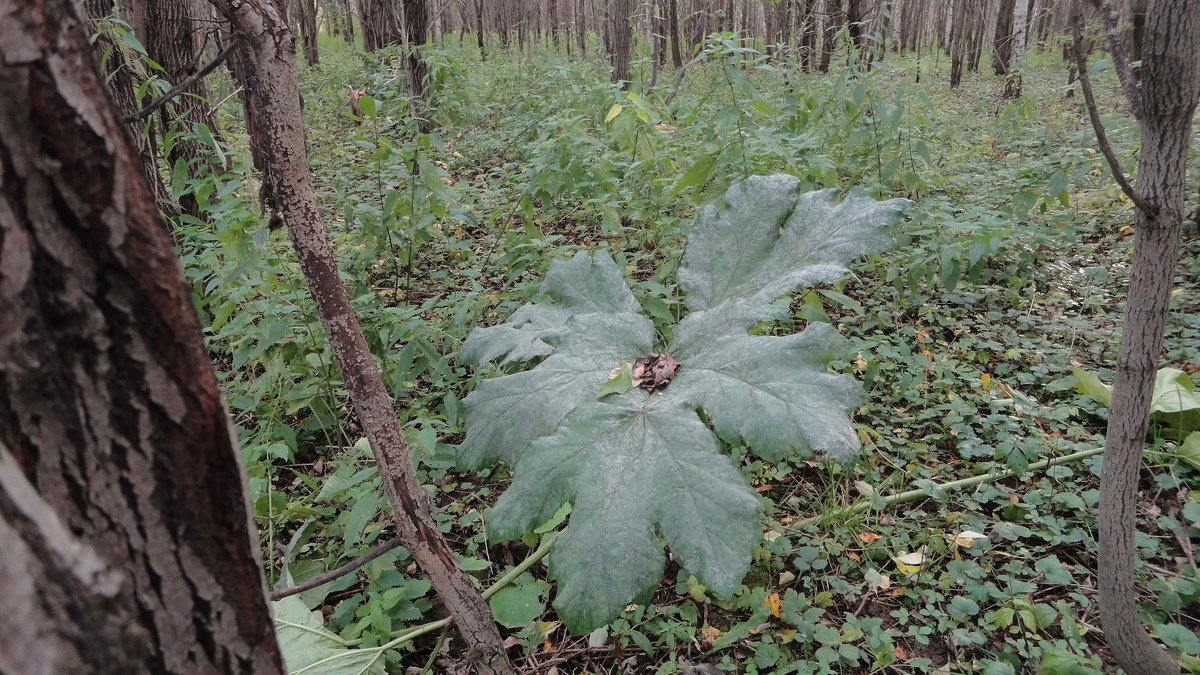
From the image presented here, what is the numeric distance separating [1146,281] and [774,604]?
1157 millimetres

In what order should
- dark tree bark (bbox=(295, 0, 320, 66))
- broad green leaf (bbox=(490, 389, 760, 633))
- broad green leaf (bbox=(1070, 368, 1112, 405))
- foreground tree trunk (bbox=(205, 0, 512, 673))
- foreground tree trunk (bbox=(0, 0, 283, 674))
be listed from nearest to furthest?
foreground tree trunk (bbox=(0, 0, 283, 674))
broad green leaf (bbox=(490, 389, 760, 633))
foreground tree trunk (bbox=(205, 0, 512, 673))
broad green leaf (bbox=(1070, 368, 1112, 405))
dark tree bark (bbox=(295, 0, 320, 66))

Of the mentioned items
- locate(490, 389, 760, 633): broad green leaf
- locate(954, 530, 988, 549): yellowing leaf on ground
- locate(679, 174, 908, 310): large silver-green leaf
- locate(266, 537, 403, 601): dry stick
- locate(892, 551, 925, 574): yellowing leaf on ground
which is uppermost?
locate(679, 174, 908, 310): large silver-green leaf

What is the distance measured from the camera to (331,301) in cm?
135

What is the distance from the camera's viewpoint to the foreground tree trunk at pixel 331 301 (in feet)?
3.91

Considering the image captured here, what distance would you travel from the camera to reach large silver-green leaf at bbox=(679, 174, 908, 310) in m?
1.32

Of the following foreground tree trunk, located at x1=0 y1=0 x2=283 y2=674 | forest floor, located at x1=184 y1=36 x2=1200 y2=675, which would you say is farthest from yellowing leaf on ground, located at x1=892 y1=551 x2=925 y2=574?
foreground tree trunk, located at x1=0 y1=0 x2=283 y2=674

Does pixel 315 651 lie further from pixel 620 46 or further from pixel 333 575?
pixel 620 46

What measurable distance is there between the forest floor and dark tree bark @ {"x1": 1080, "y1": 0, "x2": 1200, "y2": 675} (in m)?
0.17

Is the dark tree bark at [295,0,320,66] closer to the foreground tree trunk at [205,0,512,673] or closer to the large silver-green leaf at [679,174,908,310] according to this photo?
the foreground tree trunk at [205,0,512,673]

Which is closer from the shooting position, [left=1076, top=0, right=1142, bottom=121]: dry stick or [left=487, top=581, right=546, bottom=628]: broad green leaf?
[left=1076, top=0, right=1142, bottom=121]: dry stick

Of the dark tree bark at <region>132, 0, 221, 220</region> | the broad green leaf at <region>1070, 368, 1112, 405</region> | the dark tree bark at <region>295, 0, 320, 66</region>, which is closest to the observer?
the broad green leaf at <region>1070, 368, 1112, 405</region>

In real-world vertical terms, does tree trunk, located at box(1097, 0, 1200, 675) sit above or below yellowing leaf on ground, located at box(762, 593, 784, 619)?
above

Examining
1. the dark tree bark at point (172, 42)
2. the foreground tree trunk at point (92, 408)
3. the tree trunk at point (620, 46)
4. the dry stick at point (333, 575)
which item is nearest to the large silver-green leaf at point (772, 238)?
the dry stick at point (333, 575)

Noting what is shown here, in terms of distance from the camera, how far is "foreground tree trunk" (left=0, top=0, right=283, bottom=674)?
471 millimetres
